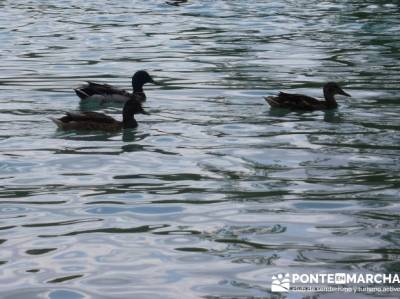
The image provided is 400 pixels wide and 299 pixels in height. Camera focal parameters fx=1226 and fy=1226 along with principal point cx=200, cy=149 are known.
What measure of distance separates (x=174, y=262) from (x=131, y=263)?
37 cm

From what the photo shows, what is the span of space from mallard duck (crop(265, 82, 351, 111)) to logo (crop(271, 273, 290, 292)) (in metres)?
8.74

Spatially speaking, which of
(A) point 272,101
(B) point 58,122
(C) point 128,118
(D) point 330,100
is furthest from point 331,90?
(B) point 58,122

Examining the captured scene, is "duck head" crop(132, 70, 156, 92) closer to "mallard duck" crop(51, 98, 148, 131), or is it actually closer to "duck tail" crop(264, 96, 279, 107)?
"duck tail" crop(264, 96, 279, 107)

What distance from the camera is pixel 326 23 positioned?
3278cm

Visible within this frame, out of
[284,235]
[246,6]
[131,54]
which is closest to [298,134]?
[284,235]

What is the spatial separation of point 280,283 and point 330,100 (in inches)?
374

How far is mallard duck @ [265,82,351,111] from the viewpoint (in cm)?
1867

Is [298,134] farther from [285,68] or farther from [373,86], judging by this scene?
[285,68]

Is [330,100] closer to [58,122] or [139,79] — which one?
[139,79]

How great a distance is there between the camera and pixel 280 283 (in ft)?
32.6

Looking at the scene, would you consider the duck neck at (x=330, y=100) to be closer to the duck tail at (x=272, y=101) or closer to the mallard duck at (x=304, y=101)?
the mallard duck at (x=304, y=101)

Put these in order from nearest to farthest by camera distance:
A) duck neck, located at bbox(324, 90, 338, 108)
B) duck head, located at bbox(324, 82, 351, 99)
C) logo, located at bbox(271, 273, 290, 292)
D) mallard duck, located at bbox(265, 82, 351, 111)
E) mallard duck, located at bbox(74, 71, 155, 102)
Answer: logo, located at bbox(271, 273, 290, 292) < mallard duck, located at bbox(265, 82, 351, 111) < duck neck, located at bbox(324, 90, 338, 108) < duck head, located at bbox(324, 82, 351, 99) < mallard duck, located at bbox(74, 71, 155, 102)

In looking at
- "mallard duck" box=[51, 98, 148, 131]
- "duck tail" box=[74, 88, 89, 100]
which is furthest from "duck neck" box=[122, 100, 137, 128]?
"duck tail" box=[74, 88, 89, 100]

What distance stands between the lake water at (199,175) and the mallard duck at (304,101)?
0.66ft
